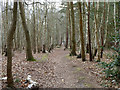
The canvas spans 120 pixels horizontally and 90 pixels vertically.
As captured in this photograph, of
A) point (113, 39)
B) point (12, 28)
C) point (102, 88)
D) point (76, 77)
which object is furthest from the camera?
point (76, 77)

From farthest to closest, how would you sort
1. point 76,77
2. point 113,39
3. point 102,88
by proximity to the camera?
1. point 76,77
2. point 113,39
3. point 102,88

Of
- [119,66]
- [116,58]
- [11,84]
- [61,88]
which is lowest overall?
[61,88]

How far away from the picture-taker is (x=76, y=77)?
21.0 feet

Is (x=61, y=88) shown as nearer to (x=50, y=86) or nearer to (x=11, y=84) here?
(x=50, y=86)

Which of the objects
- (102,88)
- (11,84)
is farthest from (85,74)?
(11,84)

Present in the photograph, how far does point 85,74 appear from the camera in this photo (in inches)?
265

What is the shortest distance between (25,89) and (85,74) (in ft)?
11.3

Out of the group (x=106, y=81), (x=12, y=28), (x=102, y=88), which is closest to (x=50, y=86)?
(x=102, y=88)

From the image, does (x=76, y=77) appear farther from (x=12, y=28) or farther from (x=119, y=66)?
(x=12, y=28)

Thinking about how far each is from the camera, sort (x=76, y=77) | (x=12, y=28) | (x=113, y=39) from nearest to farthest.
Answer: (x=12, y=28) → (x=113, y=39) → (x=76, y=77)

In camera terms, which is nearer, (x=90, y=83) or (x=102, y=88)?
(x=102, y=88)

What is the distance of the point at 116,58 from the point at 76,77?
232 cm

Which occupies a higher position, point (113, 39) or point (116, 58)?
point (113, 39)

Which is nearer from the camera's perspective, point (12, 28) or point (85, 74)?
point (12, 28)
